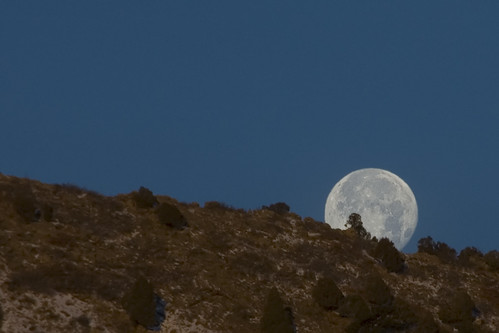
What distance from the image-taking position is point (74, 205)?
4722 cm

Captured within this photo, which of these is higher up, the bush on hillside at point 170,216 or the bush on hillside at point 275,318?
the bush on hillside at point 170,216

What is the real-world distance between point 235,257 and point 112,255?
805 cm

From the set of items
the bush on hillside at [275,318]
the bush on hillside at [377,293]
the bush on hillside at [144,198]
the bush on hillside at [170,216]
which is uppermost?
the bush on hillside at [144,198]

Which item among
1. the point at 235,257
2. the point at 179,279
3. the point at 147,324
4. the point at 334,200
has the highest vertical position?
the point at 334,200

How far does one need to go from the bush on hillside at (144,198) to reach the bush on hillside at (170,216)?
175cm

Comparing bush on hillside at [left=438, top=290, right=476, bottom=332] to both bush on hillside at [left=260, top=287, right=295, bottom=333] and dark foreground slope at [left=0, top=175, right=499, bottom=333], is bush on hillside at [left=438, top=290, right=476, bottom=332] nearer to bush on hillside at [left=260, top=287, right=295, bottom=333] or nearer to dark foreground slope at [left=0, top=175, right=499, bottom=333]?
dark foreground slope at [left=0, top=175, right=499, bottom=333]

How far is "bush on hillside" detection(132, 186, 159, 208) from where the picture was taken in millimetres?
49938

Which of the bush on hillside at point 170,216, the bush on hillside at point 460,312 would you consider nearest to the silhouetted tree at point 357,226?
the bush on hillside at point 460,312

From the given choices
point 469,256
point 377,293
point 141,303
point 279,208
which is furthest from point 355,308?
point 469,256

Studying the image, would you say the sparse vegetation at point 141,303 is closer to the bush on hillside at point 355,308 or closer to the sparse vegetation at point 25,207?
the sparse vegetation at point 25,207


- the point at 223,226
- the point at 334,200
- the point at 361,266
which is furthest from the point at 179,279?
the point at 334,200

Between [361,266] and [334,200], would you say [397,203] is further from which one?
[361,266]

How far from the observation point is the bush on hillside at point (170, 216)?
A: 47.9 m

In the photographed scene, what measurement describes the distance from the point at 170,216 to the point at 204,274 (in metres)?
5.75
